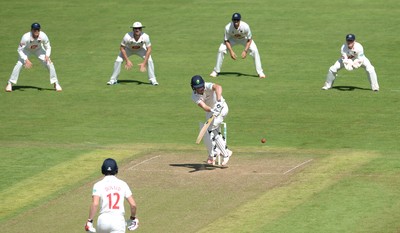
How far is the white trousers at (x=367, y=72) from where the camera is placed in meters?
34.8

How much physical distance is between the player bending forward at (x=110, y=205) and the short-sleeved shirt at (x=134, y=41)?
730 inches

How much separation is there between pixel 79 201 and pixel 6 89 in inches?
562

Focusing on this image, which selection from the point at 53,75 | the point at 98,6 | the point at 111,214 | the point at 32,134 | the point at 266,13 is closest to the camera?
the point at 111,214

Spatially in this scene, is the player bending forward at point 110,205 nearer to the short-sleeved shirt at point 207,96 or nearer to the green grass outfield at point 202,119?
the green grass outfield at point 202,119

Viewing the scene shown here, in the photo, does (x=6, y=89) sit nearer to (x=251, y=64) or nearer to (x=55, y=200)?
(x=251, y=64)

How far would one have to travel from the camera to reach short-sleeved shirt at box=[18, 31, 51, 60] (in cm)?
3616

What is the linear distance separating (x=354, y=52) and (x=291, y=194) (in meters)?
12.1

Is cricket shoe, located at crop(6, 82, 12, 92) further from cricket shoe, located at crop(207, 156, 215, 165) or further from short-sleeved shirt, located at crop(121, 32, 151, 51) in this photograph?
cricket shoe, located at crop(207, 156, 215, 165)

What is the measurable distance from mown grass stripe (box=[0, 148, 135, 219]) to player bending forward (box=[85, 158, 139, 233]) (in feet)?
17.7

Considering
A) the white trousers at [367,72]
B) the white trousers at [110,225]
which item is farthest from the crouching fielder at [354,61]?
the white trousers at [110,225]

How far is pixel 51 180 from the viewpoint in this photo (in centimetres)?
2581

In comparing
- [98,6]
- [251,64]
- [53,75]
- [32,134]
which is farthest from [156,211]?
[98,6]

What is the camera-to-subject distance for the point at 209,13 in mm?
47219

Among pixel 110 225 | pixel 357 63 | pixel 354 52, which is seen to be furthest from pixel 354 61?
pixel 110 225
